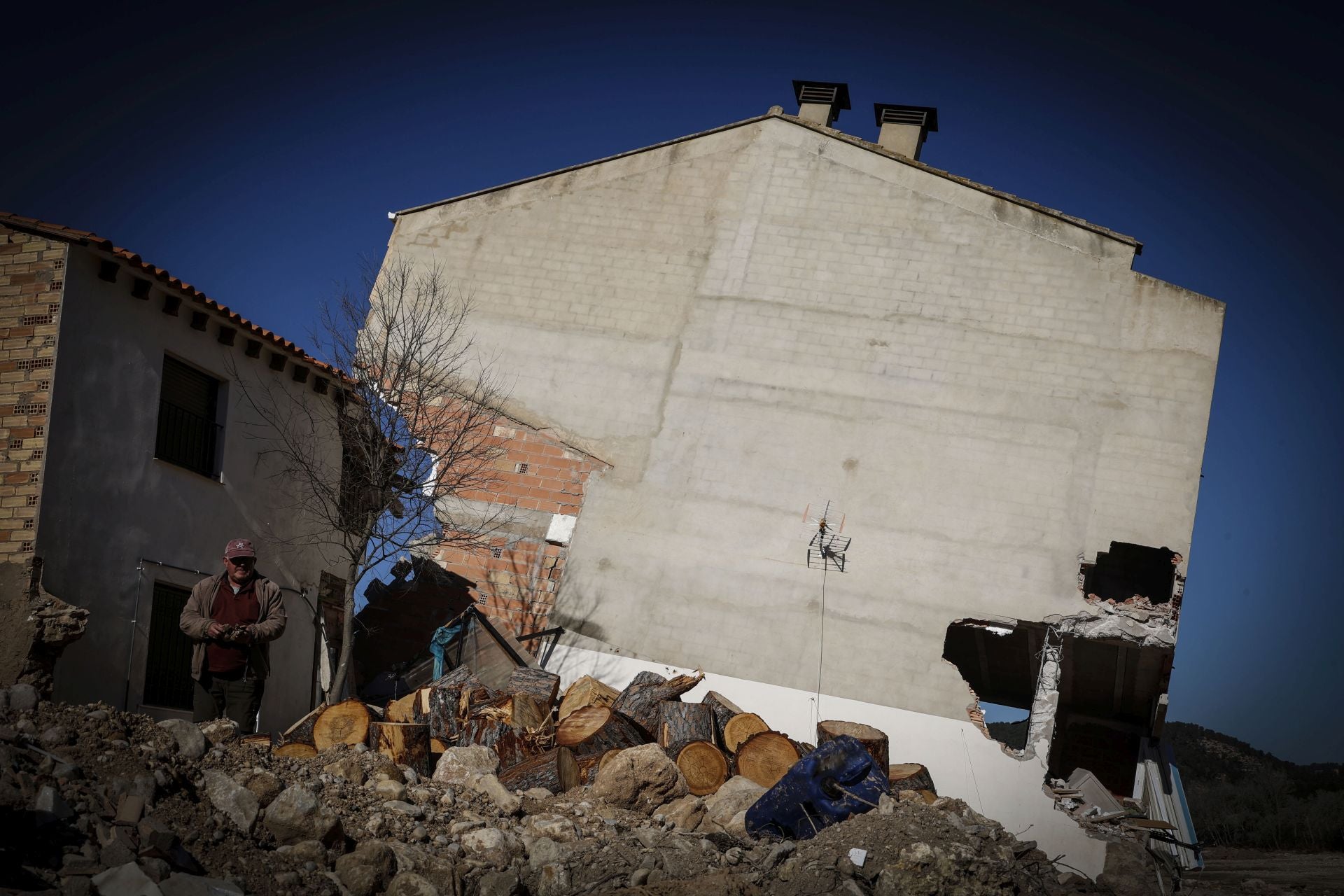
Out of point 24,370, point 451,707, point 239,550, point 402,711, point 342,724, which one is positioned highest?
point 24,370

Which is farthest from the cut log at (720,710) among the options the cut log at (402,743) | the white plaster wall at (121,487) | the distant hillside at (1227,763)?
the distant hillside at (1227,763)

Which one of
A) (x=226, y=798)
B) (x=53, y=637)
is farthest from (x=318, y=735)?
(x=226, y=798)

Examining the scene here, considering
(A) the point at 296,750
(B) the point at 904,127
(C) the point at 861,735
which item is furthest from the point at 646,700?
(B) the point at 904,127

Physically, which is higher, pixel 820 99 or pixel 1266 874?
pixel 820 99

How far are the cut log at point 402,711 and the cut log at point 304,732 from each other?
0.98m

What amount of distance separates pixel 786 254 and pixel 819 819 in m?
9.69

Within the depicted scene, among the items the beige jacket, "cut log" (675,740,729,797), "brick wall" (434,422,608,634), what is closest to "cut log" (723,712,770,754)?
"cut log" (675,740,729,797)

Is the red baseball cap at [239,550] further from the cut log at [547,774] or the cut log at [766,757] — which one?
the cut log at [766,757]

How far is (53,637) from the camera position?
1049cm

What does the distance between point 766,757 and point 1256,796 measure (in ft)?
71.4

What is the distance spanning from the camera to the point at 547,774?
12242 mm

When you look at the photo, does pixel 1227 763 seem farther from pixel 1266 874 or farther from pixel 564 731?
pixel 564 731

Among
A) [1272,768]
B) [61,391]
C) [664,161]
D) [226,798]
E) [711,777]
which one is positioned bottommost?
[1272,768]

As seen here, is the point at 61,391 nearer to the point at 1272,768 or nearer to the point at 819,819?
the point at 819,819
